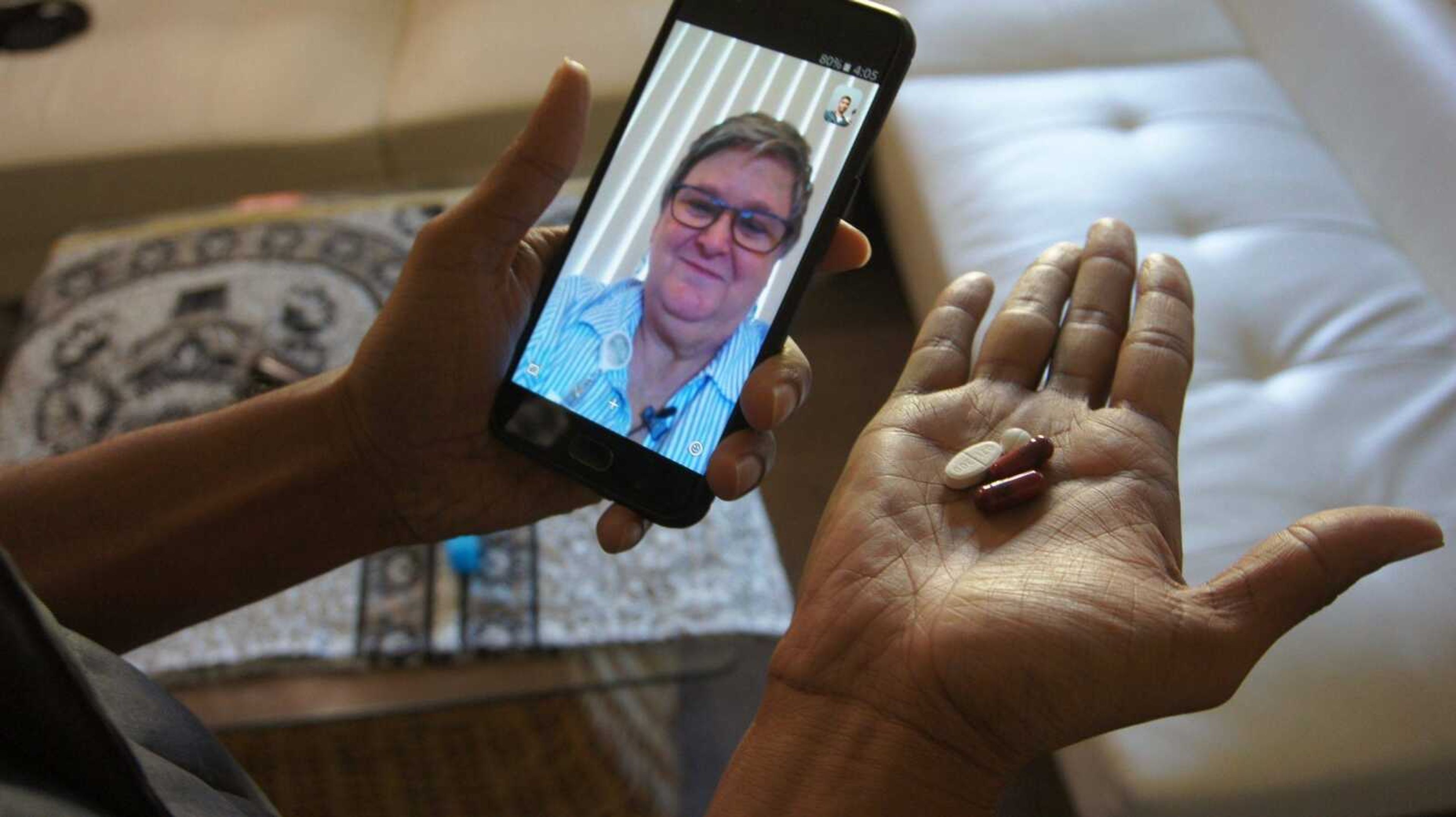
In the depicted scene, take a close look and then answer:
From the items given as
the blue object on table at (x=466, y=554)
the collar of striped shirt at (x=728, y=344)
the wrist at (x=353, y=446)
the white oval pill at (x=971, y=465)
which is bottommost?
the blue object on table at (x=466, y=554)

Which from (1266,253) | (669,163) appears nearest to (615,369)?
(669,163)

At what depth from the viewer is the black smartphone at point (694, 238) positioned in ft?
2.60

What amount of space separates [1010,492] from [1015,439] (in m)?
0.05

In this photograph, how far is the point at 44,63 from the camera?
185 cm

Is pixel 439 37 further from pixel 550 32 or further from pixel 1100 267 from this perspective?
pixel 1100 267

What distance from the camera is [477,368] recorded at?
0.86 metres

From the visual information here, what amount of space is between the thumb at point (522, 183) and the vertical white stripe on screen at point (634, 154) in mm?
50

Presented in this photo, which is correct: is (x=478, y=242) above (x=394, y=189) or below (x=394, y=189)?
above

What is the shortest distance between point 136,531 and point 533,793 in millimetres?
540

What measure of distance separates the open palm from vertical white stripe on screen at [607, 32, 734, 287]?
0.25 metres

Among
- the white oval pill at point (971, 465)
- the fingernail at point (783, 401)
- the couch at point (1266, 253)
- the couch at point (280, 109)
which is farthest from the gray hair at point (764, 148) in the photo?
the couch at point (280, 109)

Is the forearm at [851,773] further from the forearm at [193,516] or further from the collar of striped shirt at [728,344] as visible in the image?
the forearm at [193,516]

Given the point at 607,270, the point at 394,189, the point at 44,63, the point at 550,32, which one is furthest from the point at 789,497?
the point at 44,63

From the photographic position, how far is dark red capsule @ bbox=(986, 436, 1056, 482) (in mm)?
698
